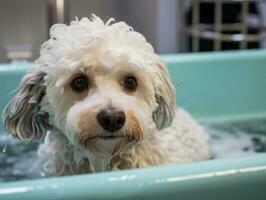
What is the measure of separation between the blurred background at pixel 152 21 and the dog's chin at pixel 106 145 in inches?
47.9

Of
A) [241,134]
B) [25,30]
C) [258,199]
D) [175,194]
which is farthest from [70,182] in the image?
[25,30]

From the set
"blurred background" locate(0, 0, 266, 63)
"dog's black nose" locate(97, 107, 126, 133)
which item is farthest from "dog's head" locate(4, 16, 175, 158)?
"blurred background" locate(0, 0, 266, 63)

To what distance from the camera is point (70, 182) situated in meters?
0.92

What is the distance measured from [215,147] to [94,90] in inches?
34.1

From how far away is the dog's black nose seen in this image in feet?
3.74

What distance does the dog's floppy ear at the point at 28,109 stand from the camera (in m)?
1.32

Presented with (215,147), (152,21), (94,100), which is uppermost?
(94,100)

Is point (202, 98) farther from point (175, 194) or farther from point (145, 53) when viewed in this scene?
point (175, 194)

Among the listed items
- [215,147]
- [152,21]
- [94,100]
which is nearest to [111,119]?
[94,100]

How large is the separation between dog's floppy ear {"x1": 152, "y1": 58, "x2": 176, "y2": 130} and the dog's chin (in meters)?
0.18

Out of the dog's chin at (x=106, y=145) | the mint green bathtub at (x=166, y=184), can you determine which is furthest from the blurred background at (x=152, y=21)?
the mint green bathtub at (x=166, y=184)

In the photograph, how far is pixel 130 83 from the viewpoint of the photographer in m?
1.28

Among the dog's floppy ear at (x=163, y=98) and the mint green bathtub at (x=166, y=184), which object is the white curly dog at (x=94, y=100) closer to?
the dog's floppy ear at (x=163, y=98)

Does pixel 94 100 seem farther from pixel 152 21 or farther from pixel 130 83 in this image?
pixel 152 21
